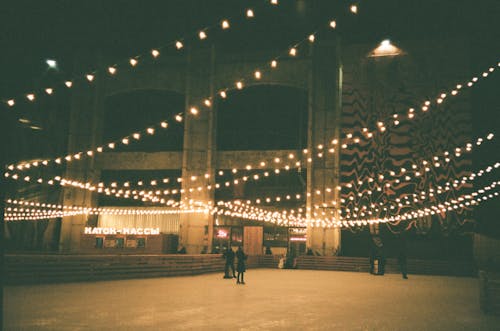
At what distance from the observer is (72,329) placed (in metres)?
6.95

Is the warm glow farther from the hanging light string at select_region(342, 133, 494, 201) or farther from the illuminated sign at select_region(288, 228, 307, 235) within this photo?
the illuminated sign at select_region(288, 228, 307, 235)

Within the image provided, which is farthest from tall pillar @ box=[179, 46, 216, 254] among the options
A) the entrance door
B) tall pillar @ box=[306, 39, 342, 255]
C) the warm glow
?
the warm glow

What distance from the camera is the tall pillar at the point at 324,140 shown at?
28922mm

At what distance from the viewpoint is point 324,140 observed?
2970cm

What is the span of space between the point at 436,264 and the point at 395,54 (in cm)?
1263

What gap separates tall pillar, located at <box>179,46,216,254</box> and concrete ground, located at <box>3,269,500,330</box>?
16185 millimetres

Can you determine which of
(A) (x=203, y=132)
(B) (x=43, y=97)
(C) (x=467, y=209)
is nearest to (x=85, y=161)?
(B) (x=43, y=97)

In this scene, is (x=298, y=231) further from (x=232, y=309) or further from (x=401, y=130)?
(x=232, y=309)

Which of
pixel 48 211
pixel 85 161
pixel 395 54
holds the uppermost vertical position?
pixel 395 54

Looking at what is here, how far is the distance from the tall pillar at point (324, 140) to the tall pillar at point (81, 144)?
14023 mm

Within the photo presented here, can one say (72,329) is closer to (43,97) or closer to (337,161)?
(337,161)

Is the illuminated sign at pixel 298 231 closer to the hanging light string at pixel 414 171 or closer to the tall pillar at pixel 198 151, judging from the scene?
the hanging light string at pixel 414 171

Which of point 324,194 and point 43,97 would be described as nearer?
point 324,194

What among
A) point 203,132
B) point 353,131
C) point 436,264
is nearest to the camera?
point 436,264
